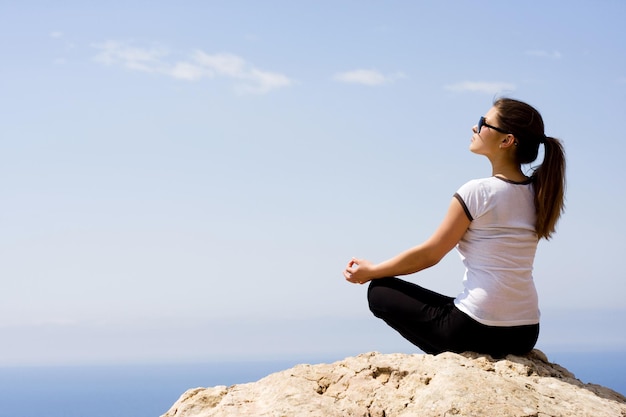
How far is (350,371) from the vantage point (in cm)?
616

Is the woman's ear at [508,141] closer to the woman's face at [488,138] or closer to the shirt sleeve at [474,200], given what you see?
the woman's face at [488,138]

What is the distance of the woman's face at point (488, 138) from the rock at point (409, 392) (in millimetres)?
1729

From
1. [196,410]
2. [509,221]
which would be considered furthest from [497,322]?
[196,410]

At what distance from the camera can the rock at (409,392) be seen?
5.58 m

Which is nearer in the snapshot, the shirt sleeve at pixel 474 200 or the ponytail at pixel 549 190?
the shirt sleeve at pixel 474 200

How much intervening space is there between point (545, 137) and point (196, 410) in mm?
3642

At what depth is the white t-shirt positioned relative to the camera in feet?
21.0

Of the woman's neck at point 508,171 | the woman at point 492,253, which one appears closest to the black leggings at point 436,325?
the woman at point 492,253

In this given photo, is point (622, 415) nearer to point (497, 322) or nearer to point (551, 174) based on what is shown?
point (497, 322)

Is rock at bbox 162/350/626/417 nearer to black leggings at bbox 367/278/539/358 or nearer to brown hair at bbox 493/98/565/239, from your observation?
black leggings at bbox 367/278/539/358

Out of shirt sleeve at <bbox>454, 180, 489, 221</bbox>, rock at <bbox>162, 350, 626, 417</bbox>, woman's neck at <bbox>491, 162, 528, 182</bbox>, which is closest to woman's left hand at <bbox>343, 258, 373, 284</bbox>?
rock at <bbox>162, 350, 626, 417</bbox>

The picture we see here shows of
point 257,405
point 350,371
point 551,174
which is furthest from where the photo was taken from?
point 551,174

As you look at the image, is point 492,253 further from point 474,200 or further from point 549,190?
point 549,190

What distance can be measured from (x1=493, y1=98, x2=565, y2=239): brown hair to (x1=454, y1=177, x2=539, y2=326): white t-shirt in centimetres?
10
